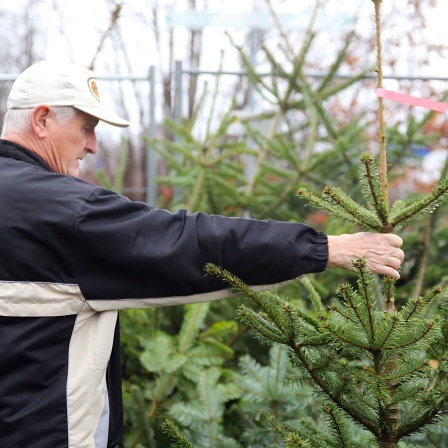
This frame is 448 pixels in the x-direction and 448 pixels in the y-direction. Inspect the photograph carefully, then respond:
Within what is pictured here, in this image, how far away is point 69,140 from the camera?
2232 mm

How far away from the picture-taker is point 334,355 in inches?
77.2

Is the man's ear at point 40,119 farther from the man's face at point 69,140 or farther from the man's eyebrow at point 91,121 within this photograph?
the man's eyebrow at point 91,121

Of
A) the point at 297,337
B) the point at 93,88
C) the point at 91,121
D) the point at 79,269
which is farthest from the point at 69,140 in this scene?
the point at 297,337

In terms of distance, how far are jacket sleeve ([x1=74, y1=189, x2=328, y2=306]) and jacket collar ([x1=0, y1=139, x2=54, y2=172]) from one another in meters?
0.30

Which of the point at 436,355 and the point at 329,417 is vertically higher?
the point at 436,355

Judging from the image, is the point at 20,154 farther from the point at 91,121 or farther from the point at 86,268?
the point at 86,268

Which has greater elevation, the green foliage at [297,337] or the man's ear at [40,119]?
the man's ear at [40,119]

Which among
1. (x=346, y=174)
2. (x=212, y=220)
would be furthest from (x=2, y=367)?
(x=346, y=174)

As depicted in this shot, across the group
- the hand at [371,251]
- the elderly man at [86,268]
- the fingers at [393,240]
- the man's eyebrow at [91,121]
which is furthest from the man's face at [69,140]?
the fingers at [393,240]

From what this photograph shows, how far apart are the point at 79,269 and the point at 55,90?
2.03 feet

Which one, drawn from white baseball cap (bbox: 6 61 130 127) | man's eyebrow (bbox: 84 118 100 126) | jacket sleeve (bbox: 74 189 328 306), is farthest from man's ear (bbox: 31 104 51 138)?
jacket sleeve (bbox: 74 189 328 306)

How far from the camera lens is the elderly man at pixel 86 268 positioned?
194cm

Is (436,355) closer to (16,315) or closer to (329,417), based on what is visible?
(329,417)

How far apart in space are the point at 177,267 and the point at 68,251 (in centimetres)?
32
